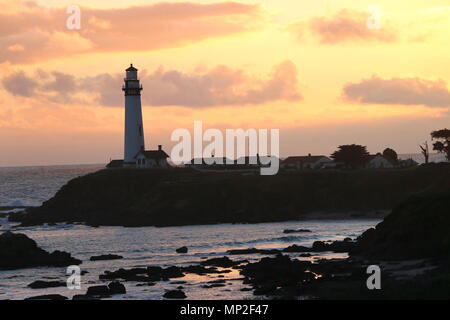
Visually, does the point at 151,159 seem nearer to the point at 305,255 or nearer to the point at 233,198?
the point at 233,198

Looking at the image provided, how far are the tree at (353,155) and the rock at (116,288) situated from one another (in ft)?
254

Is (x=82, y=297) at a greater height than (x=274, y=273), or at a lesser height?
lesser

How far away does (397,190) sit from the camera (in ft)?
322

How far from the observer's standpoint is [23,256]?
59094 mm

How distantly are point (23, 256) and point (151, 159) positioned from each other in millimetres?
61608

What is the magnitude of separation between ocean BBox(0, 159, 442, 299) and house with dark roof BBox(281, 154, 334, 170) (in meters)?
40.6

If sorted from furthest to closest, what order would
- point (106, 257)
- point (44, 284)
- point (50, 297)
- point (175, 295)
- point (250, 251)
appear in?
point (106, 257) → point (250, 251) → point (44, 284) → point (50, 297) → point (175, 295)

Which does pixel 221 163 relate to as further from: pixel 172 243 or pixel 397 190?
pixel 172 243

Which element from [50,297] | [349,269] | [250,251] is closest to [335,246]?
[250,251]

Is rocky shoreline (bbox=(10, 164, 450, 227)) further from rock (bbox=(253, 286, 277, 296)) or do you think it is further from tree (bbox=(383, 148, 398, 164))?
rock (bbox=(253, 286, 277, 296))

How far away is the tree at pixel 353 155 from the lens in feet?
391

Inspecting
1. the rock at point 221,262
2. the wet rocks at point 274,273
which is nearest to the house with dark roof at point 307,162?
the rock at point 221,262

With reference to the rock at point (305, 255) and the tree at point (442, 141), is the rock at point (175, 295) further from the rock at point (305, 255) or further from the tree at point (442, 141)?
the tree at point (442, 141)
